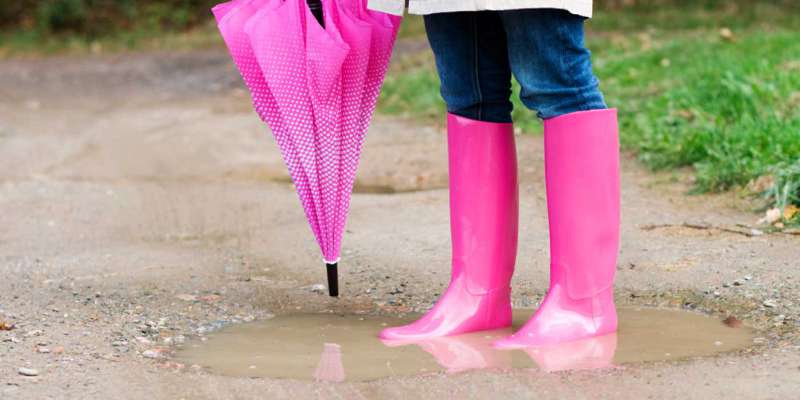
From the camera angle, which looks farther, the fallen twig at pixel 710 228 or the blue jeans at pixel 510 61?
the fallen twig at pixel 710 228

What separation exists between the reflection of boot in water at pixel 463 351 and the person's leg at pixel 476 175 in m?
0.02

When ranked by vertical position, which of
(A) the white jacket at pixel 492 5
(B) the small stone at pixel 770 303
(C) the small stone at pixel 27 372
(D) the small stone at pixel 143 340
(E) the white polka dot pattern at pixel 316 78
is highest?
(A) the white jacket at pixel 492 5

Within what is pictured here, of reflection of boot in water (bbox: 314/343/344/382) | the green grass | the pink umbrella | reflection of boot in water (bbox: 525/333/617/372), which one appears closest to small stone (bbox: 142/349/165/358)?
reflection of boot in water (bbox: 314/343/344/382)

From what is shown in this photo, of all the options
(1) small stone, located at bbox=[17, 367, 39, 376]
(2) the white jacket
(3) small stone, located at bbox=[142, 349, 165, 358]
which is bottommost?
(3) small stone, located at bbox=[142, 349, 165, 358]

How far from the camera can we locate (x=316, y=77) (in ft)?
9.14

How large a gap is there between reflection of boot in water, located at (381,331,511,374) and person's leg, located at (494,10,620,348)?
0.05 m

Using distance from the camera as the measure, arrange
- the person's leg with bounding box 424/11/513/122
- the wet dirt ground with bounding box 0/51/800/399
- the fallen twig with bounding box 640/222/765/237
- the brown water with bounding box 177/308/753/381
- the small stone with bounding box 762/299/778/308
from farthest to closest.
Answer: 1. the fallen twig with bounding box 640/222/765/237
2. the small stone with bounding box 762/299/778/308
3. the person's leg with bounding box 424/11/513/122
4. the brown water with bounding box 177/308/753/381
5. the wet dirt ground with bounding box 0/51/800/399

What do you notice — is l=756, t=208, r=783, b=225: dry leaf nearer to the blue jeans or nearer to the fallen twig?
the fallen twig

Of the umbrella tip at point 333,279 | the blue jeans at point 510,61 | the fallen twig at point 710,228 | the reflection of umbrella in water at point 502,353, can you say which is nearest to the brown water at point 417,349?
the reflection of umbrella in water at point 502,353

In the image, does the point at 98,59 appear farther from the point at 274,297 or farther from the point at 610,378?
the point at 610,378

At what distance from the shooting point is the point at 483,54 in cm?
267

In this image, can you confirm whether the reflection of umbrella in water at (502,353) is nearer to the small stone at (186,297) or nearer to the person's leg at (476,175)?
the person's leg at (476,175)

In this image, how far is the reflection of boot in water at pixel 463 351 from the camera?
2521 mm

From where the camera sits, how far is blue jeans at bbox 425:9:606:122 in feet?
8.30
